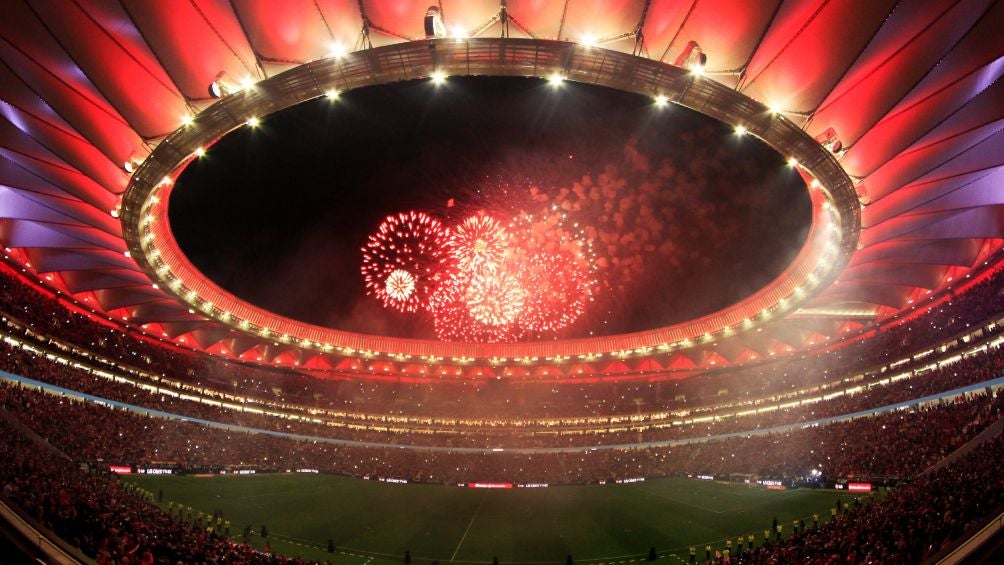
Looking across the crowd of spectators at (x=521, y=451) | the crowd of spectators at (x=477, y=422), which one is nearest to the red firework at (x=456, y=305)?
the crowd of spectators at (x=521, y=451)

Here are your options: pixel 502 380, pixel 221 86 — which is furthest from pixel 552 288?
pixel 502 380

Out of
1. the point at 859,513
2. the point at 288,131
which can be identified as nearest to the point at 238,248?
the point at 288,131

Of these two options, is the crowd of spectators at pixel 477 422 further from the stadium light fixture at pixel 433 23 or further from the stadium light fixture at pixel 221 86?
the stadium light fixture at pixel 433 23

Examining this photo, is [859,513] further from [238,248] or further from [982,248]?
[238,248]

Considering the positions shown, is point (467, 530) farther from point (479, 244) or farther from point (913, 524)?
point (913, 524)

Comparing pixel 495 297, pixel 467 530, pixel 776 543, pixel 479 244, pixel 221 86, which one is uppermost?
pixel 479 244

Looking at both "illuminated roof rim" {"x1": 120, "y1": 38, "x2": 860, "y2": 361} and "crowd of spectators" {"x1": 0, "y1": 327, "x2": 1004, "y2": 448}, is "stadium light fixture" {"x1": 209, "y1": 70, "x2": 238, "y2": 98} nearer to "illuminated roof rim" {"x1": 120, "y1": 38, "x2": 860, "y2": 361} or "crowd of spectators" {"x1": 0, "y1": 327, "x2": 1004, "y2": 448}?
"illuminated roof rim" {"x1": 120, "y1": 38, "x2": 860, "y2": 361}

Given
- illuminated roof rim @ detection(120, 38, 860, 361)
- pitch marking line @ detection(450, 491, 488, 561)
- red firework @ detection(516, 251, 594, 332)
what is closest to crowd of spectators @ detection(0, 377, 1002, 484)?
illuminated roof rim @ detection(120, 38, 860, 361)
